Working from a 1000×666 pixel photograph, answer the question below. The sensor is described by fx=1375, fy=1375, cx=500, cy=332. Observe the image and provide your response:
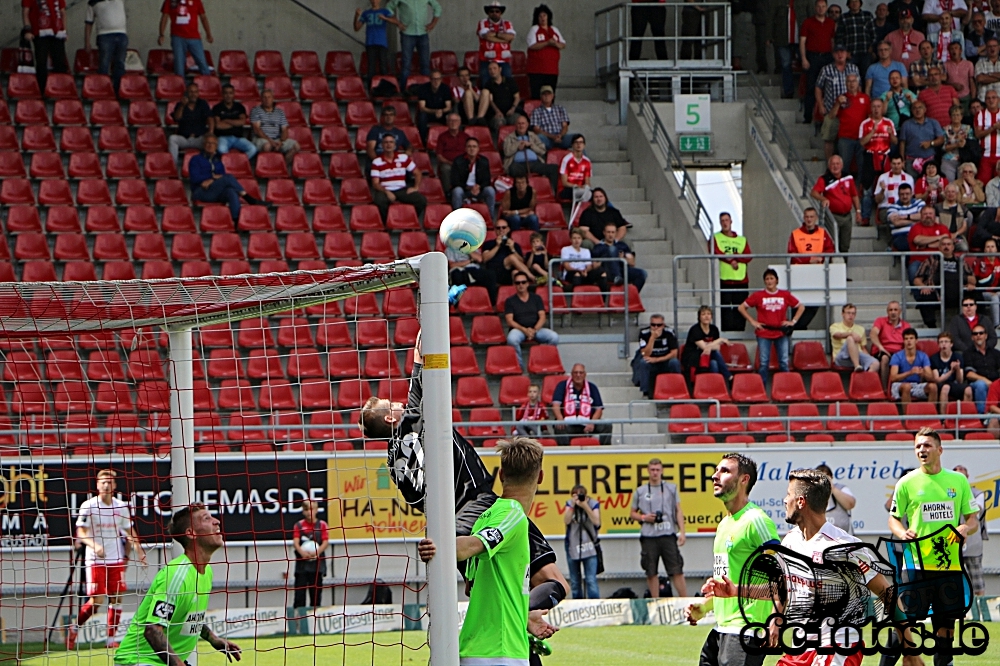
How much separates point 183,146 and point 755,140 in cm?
899

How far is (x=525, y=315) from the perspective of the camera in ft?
57.5

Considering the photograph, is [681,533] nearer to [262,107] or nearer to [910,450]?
[910,450]

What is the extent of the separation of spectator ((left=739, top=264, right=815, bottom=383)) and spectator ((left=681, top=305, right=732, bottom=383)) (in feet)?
1.90

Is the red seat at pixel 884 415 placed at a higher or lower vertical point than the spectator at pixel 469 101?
lower

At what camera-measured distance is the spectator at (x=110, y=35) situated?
66.3 feet

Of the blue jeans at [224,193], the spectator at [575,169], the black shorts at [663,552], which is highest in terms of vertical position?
the spectator at [575,169]

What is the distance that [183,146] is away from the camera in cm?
1992

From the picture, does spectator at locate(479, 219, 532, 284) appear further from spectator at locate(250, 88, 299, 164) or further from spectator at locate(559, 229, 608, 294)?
spectator at locate(250, 88, 299, 164)

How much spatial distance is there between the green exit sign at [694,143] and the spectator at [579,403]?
6905 millimetres

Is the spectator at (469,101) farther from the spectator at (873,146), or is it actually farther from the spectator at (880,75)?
the spectator at (880,75)

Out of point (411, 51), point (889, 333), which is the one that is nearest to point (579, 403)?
point (889, 333)

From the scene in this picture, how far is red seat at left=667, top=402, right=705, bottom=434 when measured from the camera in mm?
16547

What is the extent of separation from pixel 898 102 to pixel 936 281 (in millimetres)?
3448

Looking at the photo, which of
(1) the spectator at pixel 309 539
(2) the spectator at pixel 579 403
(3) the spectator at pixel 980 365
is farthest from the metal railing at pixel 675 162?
(1) the spectator at pixel 309 539
